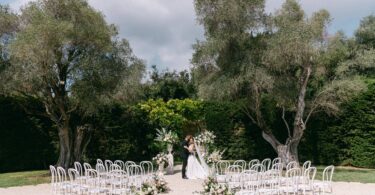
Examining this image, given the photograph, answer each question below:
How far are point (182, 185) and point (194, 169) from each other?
6.00 ft

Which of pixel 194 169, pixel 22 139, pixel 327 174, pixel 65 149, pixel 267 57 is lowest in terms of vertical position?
pixel 327 174

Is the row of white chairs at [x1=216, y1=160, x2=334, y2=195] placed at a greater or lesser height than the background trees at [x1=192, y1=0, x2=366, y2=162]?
lesser

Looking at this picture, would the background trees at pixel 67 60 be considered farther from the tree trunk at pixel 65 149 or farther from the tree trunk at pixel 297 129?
the tree trunk at pixel 297 129

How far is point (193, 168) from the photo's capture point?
16766 millimetres

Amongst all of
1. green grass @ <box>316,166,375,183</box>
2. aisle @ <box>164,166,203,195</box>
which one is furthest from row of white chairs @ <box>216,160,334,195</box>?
green grass @ <box>316,166,375,183</box>

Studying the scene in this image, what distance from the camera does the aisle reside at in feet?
43.8

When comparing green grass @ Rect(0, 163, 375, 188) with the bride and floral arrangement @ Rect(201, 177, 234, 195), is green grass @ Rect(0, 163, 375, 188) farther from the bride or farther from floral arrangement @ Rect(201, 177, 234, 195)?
floral arrangement @ Rect(201, 177, 234, 195)

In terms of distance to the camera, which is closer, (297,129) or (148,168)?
(148,168)

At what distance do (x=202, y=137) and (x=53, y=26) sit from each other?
24.4 feet

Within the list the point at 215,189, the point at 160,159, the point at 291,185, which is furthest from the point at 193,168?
the point at 215,189

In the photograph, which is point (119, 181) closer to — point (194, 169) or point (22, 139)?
point (194, 169)

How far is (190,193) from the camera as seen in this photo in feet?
42.2

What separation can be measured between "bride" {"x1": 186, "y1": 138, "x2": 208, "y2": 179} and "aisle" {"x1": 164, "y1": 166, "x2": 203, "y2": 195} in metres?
0.41

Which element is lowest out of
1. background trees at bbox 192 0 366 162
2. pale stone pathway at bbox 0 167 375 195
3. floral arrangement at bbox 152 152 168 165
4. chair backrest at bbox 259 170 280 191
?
pale stone pathway at bbox 0 167 375 195
